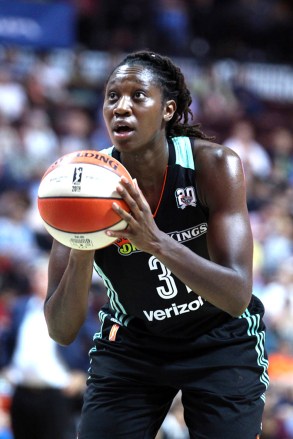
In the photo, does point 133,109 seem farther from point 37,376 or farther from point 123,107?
point 37,376

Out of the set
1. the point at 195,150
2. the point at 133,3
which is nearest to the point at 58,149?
the point at 133,3

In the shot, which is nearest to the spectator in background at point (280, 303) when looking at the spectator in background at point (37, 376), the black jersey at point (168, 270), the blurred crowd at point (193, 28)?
the spectator in background at point (37, 376)

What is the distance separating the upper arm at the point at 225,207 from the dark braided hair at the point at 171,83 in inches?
12.3

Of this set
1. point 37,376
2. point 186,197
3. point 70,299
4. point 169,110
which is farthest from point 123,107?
point 37,376

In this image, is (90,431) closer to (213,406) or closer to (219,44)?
(213,406)

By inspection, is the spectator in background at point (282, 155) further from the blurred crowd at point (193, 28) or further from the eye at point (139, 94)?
the eye at point (139, 94)

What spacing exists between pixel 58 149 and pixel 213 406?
7.43 m

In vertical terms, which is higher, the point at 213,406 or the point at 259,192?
the point at 259,192

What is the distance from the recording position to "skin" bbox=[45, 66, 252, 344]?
10.7ft

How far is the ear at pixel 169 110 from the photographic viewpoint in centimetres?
380

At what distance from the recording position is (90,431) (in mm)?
3701

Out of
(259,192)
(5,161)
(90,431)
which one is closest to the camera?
(90,431)

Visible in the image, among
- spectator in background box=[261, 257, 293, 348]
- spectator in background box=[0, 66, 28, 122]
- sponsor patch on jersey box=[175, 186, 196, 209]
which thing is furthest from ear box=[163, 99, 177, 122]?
spectator in background box=[0, 66, 28, 122]

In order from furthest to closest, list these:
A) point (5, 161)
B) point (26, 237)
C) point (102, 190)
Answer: point (5, 161)
point (26, 237)
point (102, 190)
